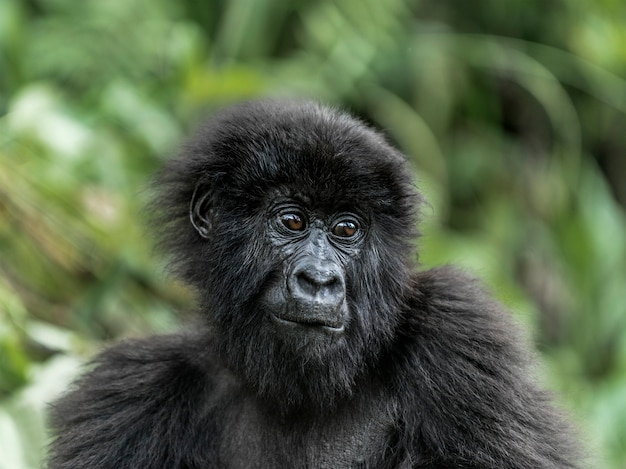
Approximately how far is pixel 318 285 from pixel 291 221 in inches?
11.6

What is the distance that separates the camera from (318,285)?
10.2 ft

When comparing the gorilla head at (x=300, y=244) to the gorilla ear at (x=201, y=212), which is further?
the gorilla ear at (x=201, y=212)

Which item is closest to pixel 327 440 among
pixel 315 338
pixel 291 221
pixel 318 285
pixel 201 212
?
pixel 315 338

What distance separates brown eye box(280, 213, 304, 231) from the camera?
3.28 metres

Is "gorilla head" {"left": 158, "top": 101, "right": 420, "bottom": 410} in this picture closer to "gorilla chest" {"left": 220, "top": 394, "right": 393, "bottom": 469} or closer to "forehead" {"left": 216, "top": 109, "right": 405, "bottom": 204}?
"forehead" {"left": 216, "top": 109, "right": 405, "bottom": 204}

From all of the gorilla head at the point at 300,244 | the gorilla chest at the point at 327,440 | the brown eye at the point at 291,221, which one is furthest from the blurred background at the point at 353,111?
the gorilla chest at the point at 327,440

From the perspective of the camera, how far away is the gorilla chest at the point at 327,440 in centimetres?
346

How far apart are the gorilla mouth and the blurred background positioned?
1.10 meters

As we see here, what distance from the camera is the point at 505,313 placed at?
3566 mm

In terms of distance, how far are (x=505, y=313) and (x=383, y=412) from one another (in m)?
0.59

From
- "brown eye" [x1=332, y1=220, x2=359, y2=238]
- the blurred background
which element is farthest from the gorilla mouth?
the blurred background

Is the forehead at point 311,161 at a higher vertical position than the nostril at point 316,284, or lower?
higher

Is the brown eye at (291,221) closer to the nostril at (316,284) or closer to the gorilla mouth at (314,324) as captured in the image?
the nostril at (316,284)

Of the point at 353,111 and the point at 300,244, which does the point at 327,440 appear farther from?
the point at 353,111
